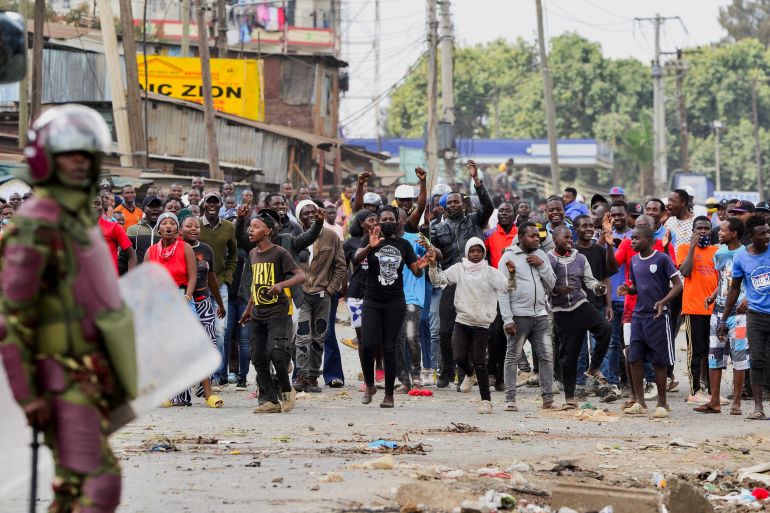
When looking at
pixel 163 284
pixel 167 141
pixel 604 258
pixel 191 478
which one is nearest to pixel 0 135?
pixel 167 141

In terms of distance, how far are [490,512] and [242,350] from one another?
768cm

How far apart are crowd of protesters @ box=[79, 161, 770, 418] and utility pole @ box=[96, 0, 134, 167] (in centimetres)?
1299

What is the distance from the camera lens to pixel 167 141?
3759cm

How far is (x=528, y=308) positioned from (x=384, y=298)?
1.36m

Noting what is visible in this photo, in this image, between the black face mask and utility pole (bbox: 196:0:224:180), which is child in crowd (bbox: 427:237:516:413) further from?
utility pole (bbox: 196:0:224:180)

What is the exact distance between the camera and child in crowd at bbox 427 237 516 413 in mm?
13258

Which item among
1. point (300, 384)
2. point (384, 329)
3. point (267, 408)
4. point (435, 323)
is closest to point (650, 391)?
point (435, 323)

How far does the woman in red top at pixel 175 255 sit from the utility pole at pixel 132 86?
1499cm

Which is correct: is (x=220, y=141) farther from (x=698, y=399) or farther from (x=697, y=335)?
(x=698, y=399)

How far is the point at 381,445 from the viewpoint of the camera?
10.3 m

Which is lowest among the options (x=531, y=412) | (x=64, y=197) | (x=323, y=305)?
(x=531, y=412)

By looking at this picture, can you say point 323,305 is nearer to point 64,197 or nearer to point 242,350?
point 242,350

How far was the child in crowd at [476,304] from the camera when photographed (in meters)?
13.3

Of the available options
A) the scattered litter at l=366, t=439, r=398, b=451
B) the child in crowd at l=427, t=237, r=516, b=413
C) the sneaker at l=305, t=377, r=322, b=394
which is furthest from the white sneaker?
the scattered litter at l=366, t=439, r=398, b=451
